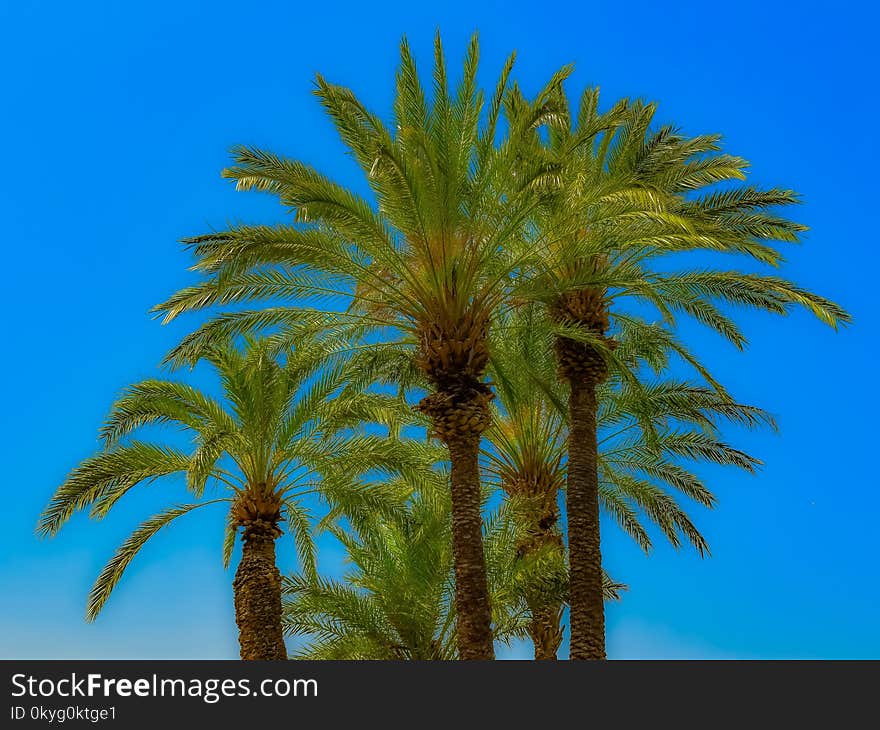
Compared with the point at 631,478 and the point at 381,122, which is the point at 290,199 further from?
the point at 631,478

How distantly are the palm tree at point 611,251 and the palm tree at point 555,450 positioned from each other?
2.91 ft

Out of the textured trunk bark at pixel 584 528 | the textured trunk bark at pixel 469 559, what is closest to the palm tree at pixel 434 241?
the textured trunk bark at pixel 469 559

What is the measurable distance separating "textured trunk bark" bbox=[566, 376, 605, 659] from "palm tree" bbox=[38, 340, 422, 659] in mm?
3589

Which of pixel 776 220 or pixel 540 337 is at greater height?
pixel 776 220

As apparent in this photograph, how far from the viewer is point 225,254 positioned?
18594 mm

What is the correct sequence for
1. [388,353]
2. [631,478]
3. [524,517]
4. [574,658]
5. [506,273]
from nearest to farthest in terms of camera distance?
[506,273], [574,658], [388,353], [524,517], [631,478]

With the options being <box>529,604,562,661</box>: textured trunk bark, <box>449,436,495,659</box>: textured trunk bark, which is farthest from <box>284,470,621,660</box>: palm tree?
<box>449,436,495,659</box>: textured trunk bark

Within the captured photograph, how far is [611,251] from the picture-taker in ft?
71.2

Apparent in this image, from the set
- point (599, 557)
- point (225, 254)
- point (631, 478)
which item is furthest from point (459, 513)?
point (631, 478)

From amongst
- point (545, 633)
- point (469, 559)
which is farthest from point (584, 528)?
point (545, 633)

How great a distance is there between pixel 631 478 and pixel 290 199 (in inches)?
450

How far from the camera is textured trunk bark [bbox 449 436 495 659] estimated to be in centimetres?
1898

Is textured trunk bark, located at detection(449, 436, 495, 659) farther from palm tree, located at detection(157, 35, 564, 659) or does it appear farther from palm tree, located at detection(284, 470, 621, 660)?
palm tree, located at detection(284, 470, 621, 660)

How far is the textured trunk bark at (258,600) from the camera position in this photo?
20.9 meters
